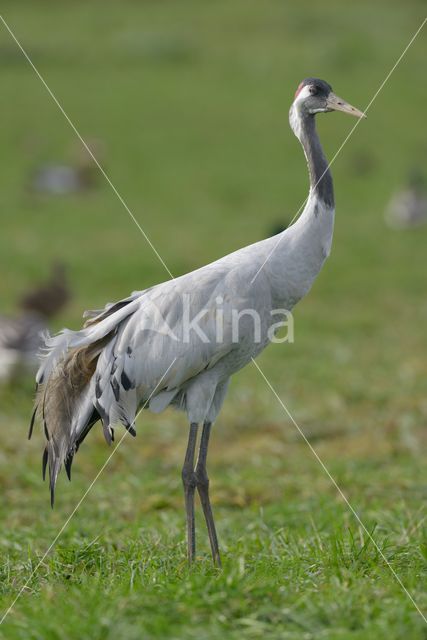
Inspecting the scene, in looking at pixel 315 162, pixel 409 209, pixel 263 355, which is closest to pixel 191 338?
pixel 315 162

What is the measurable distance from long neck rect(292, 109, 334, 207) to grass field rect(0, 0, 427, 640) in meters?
1.81

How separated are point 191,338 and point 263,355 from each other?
7.29 m

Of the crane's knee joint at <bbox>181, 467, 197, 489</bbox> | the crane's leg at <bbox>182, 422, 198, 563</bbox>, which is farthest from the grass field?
the crane's knee joint at <bbox>181, 467, 197, 489</bbox>

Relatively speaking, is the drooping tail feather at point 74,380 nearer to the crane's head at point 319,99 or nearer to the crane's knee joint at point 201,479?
the crane's knee joint at point 201,479

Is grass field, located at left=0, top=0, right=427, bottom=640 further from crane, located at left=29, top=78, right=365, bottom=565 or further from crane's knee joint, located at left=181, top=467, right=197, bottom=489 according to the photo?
crane, located at left=29, top=78, right=365, bottom=565

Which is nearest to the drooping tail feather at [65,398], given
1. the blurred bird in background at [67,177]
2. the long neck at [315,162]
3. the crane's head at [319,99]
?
the long neck at [315,162]

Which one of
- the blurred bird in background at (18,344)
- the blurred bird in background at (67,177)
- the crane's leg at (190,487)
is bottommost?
the blurred bird in background at (67,177)

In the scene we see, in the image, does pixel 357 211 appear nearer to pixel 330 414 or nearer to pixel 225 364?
pixel 330 414

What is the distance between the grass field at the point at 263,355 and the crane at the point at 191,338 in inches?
29.9

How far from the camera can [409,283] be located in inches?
622

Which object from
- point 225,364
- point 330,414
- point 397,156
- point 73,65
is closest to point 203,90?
point 73,65

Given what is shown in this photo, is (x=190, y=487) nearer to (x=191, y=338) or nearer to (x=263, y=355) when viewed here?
(x=191, y=338)

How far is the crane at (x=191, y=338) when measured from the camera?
4.98 m

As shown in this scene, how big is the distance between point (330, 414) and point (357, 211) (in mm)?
11017
